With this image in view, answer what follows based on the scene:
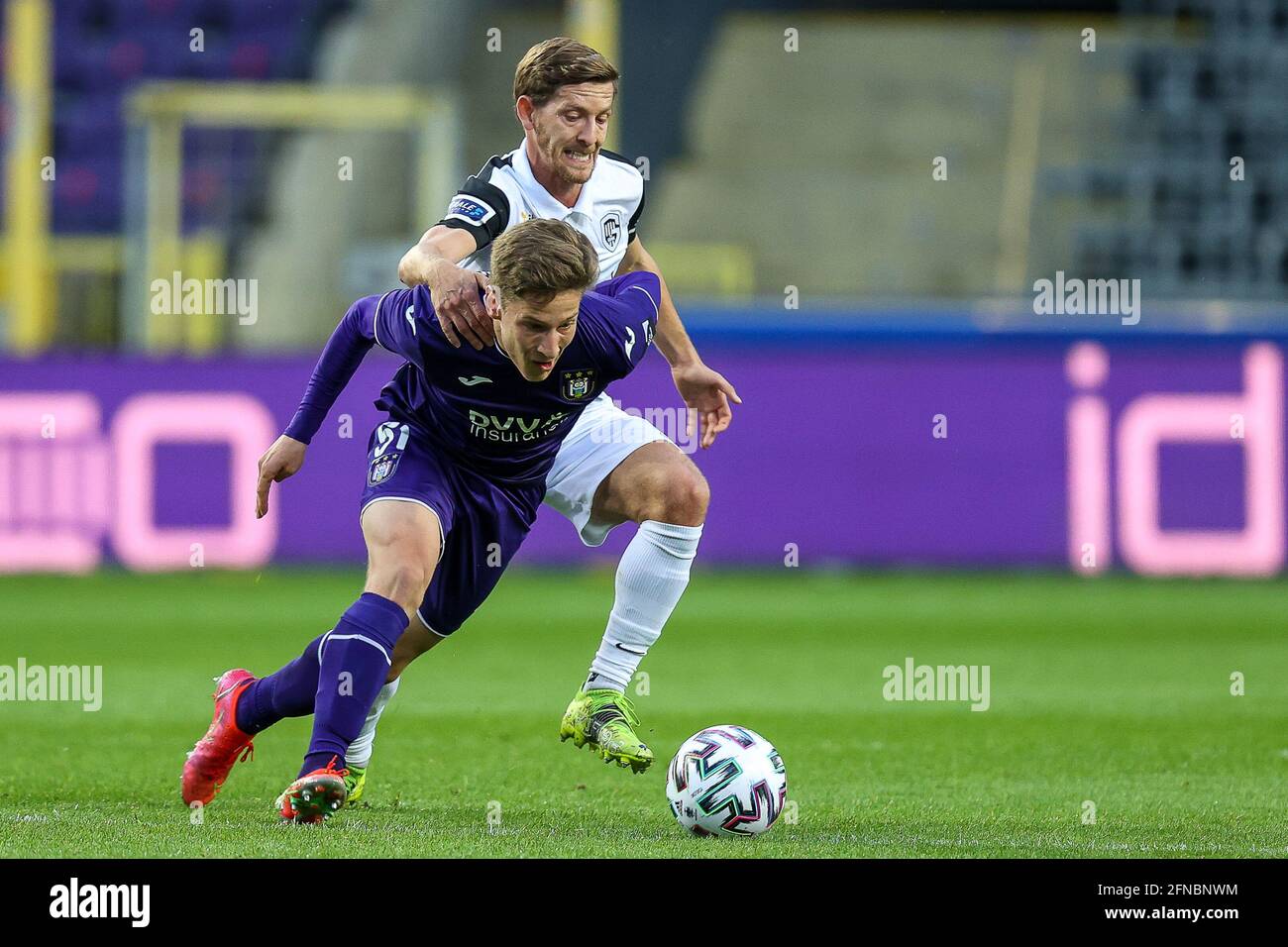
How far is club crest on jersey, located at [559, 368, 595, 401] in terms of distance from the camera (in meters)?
5.01

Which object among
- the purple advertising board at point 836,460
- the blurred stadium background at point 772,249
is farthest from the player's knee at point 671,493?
the blurred stadium background at point 772,249

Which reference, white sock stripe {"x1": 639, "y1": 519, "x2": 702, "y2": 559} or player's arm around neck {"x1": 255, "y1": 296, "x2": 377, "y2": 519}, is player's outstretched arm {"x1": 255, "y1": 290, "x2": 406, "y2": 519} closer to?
player's arm around neck {"x1": 255, "y1": 296, "x2": 377, "y2": 519}

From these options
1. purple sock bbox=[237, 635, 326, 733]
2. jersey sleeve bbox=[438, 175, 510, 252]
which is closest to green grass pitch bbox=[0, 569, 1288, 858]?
purple sock bbox=[237, 635, 326, 733]

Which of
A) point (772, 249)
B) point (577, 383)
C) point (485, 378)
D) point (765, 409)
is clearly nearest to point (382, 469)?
point (485, 378)

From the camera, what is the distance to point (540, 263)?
457cm

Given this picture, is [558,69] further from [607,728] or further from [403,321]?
[607,728]

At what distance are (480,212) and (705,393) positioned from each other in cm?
89

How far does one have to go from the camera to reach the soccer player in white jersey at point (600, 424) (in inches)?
207

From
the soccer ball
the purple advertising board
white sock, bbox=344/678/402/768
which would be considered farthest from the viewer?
the purple advertising board

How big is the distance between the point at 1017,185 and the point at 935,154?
3.65ft

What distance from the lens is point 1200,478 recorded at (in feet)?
41.6

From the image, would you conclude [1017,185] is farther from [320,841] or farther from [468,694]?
[320,841]

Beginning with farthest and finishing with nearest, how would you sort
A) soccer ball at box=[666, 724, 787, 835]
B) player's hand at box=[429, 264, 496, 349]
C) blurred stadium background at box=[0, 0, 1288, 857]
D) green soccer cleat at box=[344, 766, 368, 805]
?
1. blurred stadium background at box=[0, 0, 1288, 857]
2. green soccer cleat at box=[344, 766, 368, 805]
3. soccer ball at box=[666, 724, 787, 835]
4. player's hand at box=[429, 264, 496, 349]

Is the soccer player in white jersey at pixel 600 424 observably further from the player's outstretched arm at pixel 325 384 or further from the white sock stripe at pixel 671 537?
the player's outstretched arm at pixel 325 384
